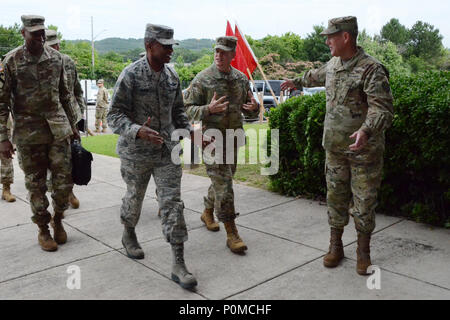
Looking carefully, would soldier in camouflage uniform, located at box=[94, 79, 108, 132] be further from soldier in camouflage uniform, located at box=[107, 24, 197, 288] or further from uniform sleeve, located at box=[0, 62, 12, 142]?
soldier in camouflage uniform, located at box=[107, 24, 197, 288]

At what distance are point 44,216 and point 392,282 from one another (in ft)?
10.8

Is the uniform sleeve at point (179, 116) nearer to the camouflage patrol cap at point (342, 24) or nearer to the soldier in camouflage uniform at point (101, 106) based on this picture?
the camouflage patrol cap at point (342, 24)

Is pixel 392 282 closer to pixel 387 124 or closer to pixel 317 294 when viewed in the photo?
pixel 317 294

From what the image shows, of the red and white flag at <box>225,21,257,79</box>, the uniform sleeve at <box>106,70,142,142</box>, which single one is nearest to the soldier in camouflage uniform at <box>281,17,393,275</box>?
the uniform sleeve at <box>106,70,142,142</box>

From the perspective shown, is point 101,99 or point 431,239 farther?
point 101,99

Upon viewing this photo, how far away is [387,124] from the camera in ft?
11.5

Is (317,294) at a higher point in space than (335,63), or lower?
lower

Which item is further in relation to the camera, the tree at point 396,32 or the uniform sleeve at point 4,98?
the tree at point 396,32

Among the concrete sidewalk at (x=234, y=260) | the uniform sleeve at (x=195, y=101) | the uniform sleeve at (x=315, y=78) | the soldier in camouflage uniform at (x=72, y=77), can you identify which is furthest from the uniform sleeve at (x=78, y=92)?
the uniform sleeve at (x=315, y=78)

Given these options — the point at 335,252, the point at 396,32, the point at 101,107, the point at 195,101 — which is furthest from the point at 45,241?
the point at 396,32

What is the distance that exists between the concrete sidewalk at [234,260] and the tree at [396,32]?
7110 cm

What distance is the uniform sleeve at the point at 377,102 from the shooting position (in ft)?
11.3

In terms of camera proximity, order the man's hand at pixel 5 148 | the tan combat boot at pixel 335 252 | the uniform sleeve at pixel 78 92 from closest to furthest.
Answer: the tan combat boot at pixel 335 252, the man's hand at pixel 5 148, the uniform sleeve at pixel 78 92

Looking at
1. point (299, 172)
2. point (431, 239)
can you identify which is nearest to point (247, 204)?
point (299, 172)
